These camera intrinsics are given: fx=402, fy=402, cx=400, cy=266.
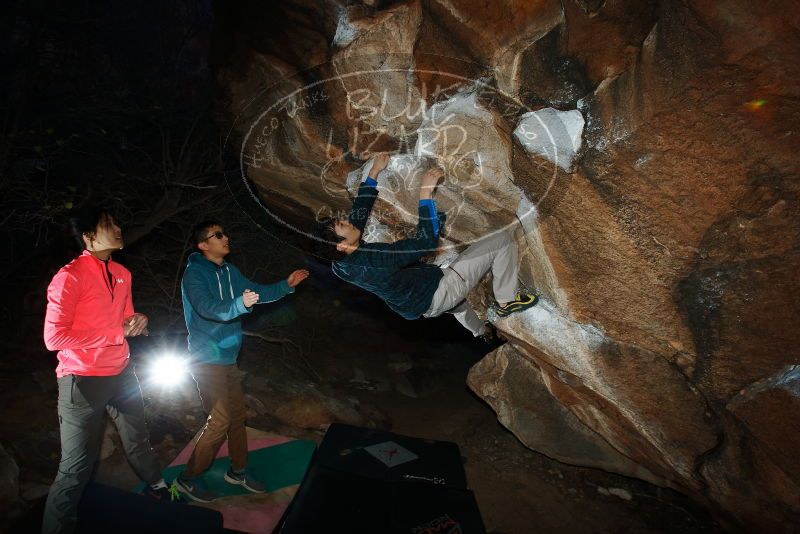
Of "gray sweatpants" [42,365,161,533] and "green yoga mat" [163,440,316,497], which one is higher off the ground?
"gray sweatpants" [42,365,161,533]

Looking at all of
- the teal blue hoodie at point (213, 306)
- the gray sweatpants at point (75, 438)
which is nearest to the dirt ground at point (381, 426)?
the gray sweatpants at point (75, 438)

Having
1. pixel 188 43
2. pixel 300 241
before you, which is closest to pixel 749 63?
pixel 300 241

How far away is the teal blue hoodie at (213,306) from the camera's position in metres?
3.03

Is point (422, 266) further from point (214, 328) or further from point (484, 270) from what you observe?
point (214, 328)

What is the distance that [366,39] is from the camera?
304 cm

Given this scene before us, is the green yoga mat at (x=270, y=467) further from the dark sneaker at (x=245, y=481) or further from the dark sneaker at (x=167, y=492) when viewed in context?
the dark sneaker at (x=167, y=492)

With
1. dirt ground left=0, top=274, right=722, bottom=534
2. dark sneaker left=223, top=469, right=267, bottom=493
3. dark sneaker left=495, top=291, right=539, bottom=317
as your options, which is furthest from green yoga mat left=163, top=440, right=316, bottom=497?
dark sneaker left=495, top=291, right=539, bottom=317

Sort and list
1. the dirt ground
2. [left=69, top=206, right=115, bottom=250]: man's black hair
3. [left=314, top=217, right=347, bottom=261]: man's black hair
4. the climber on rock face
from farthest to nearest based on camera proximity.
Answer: [left=314, top=217, right=347, bottom=261]: man's black hair < the dirt ground < the climber on rock face < [left=69, top=206, right=115, bottom=250]: man's black hair

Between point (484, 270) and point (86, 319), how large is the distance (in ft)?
10.1

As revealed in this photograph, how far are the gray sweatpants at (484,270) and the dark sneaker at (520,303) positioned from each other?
6 centimetres

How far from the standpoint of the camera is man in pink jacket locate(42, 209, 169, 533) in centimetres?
261

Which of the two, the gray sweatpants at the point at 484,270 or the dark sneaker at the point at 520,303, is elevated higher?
the gray sweatpants at the point at 484,270

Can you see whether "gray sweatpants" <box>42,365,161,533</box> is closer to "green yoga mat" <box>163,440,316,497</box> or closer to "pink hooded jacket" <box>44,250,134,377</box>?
"pink hooded jacket" <box>44,250,134,377</box>

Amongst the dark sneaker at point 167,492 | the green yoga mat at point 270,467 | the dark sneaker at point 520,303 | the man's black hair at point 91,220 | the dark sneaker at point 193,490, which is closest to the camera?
the man's black hair at point 91,220
